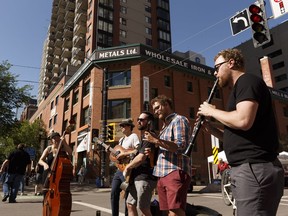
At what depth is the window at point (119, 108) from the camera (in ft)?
87.2

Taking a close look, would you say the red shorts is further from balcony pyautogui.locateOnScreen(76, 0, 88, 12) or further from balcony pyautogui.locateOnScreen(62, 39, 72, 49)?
balcony pyautogui.locateOnScreen(62, 39, 72, 49)

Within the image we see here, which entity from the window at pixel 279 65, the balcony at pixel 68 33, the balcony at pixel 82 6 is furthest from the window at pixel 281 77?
the balcony at pixel 68 33

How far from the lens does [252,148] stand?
215 cm

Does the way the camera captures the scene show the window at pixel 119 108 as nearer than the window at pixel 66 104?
Yes

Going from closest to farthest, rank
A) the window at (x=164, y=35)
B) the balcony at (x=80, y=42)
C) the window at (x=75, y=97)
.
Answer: the window at (x=75, y=97) < the balcony at (x=80, y=42) < the window at (x=164, y=35)

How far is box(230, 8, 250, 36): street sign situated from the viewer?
29.2 ft

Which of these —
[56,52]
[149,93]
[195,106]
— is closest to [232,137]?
[149,93]

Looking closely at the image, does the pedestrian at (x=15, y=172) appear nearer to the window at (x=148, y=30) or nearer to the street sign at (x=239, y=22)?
the street sign at (x=239, y=22)

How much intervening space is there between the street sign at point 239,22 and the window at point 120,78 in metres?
18.5

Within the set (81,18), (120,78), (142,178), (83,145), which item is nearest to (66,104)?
(83,145)

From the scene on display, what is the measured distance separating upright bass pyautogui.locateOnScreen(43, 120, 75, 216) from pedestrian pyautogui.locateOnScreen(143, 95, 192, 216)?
1925mm

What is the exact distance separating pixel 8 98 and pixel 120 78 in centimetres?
1013

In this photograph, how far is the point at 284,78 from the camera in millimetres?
56375

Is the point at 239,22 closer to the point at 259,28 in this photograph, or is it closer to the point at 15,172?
the point at 259,28
